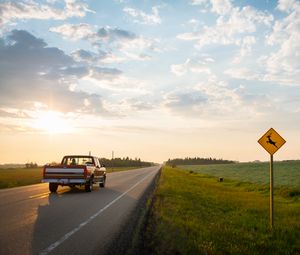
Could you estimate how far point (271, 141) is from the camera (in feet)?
Result: 35.9

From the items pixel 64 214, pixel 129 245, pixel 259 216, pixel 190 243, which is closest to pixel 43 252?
pixel 129 245

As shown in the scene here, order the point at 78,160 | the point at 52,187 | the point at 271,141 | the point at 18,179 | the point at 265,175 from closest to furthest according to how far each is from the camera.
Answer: the point at 271,141 < the point at 52,187 < the point at 78,160 < the point at 18,179 < the point at 265,175

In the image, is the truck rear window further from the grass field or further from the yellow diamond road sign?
the yellow diamond road sign

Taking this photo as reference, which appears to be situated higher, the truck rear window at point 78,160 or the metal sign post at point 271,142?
the metal sign post at point 271,142

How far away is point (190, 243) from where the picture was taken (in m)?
7.64

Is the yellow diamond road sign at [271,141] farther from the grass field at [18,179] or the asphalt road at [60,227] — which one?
the grass field at [18,179]

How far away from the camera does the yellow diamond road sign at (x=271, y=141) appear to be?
1084cm

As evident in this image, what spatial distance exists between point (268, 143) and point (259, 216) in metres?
3.52

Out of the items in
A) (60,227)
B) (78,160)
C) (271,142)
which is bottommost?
(60,227)

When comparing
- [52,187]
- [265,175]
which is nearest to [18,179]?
[52,187]

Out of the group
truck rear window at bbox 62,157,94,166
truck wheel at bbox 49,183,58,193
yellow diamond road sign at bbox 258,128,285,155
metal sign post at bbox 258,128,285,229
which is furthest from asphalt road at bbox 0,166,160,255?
truck rear window at bbox 62,157,94,166

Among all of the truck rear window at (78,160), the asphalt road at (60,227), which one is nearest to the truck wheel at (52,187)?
the truck rear window at (78,160)

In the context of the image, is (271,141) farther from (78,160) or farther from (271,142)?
(78,160)

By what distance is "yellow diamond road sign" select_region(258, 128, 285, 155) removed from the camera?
35.6ft
